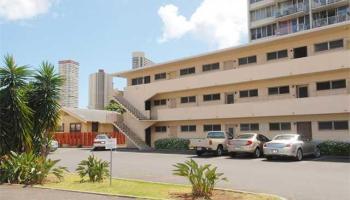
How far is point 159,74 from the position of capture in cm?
4125

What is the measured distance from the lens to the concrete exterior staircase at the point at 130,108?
40875mm

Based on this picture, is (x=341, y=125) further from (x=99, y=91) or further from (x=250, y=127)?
(x=99, y=91)

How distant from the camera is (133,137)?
136ft

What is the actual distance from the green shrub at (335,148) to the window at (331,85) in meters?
3.93

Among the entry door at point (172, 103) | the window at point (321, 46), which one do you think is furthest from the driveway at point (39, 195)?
the entry door at point (172, 103)

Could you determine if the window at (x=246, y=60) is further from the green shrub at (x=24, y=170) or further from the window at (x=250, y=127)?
the green shrub at (x=24, y=170)

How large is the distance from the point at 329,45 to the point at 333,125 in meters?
5.52

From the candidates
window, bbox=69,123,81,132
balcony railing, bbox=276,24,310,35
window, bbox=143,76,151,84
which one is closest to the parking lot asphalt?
window, bbox=143,76,151,84

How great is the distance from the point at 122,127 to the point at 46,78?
26.2 metres

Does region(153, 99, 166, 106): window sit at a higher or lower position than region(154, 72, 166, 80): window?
lower

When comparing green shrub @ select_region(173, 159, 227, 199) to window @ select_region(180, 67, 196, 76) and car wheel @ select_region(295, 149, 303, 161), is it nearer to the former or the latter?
car wheel @ select_region(295, 149, 303, 161)

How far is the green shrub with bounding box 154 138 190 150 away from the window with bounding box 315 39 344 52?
42.7ft

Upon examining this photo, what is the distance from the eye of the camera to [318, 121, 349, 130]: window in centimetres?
2739

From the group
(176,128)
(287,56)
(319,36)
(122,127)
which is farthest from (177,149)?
(319,36)
